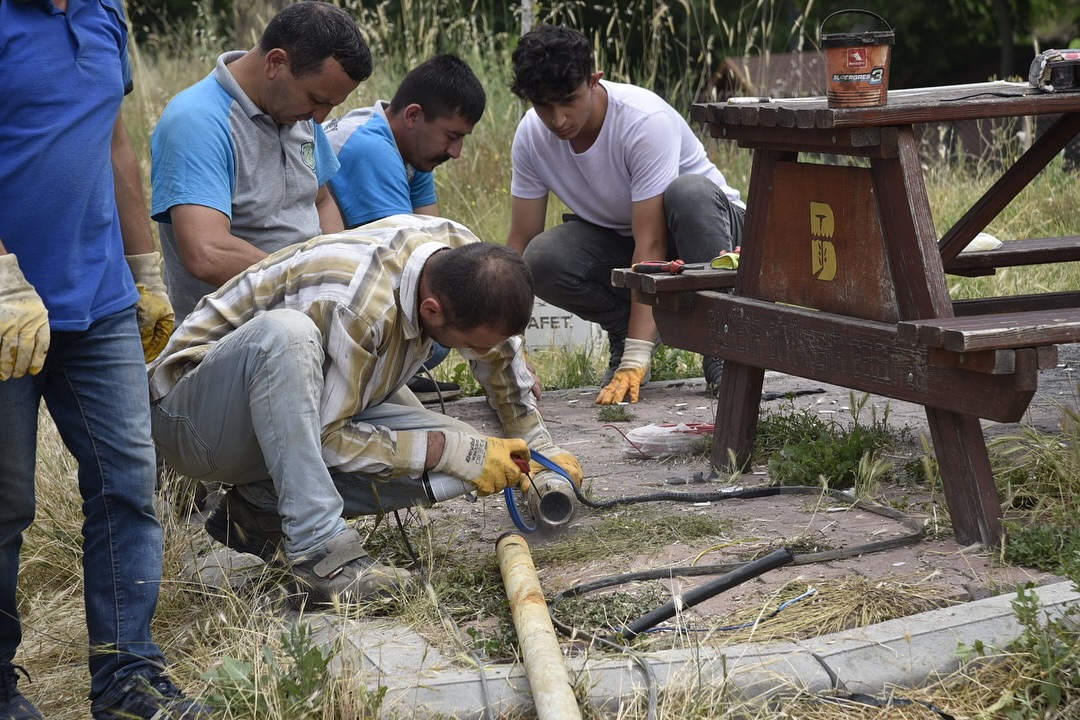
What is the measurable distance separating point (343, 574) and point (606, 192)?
2991 millimetres

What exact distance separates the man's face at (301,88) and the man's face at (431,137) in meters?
0.79

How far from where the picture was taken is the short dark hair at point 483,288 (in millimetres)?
3195

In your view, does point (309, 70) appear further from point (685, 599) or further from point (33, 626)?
point (685, 599)

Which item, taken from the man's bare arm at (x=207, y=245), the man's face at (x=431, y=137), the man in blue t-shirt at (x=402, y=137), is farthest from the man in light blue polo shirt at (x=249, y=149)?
the man's face at (x=431, y=137)

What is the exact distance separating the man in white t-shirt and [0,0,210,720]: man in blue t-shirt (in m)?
2.52

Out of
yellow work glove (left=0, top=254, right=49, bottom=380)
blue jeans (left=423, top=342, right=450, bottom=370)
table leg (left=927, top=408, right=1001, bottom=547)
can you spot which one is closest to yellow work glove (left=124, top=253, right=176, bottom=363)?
yellow work glove (left=0, top=254, right=49, bottom=380)

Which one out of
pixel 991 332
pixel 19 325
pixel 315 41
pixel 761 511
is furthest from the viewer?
pixel 315 41

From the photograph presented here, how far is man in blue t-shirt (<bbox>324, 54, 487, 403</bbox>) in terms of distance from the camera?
16.5ft

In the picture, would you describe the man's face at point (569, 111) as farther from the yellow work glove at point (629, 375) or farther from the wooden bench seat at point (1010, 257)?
the wooden bench seat at point (1010, 257)

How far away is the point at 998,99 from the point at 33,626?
3285mm

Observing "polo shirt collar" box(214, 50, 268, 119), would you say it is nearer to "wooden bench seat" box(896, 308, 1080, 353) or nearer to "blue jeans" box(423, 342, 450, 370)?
"blue jeans" box(423, 342, 450, 370)

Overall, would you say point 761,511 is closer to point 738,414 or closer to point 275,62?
point 738,414

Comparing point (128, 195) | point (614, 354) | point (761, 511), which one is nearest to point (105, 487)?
point (128, 195)

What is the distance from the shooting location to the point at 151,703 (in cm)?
284
